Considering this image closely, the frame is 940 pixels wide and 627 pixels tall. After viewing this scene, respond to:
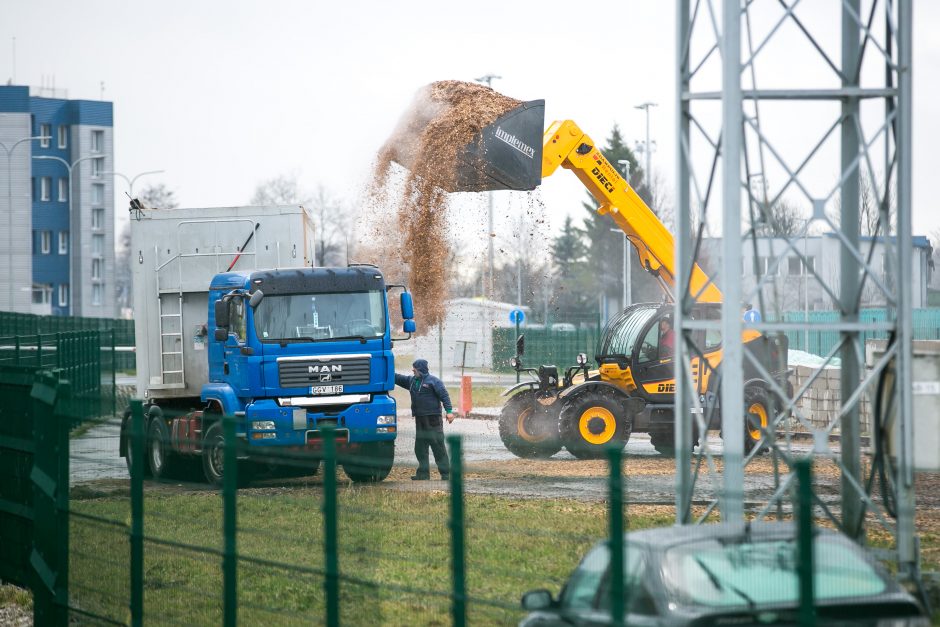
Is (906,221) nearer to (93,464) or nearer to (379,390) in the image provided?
(93,464)

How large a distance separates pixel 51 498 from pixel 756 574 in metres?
5.24

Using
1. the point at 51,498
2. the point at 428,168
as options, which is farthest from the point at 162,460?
the point at 51,498

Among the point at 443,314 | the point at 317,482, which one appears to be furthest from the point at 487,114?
the point at 443,314

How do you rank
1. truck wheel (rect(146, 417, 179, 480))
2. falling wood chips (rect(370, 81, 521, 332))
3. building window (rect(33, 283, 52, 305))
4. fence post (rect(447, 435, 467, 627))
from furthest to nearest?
building window (rect(33, 283, 52, 305)) < falling wood chips (rect(370, 81, 521, 332)) < truck wheel (rect(146, 417, 179, 480)) < fence post (rect(447, 435, 467, 627))

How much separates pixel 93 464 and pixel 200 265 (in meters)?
9.52

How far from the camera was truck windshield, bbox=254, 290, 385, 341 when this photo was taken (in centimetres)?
1739

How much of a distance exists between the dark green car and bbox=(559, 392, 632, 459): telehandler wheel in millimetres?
14397

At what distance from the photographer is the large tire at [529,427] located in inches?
827

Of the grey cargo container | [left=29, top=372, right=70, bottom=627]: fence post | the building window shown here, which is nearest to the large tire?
the grey cargo container

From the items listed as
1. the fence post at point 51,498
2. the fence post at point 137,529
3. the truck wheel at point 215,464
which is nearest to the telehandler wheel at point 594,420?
the truck wheel at point 215,464

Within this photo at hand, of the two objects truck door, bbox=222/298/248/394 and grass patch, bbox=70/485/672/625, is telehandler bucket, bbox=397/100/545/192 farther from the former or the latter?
grass patch, bbox=70/485/672/625

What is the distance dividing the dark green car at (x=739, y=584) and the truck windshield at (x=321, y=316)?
11.6 meters

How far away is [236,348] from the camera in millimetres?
17500

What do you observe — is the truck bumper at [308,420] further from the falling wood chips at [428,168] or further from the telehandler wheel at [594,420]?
the falling wood chips at [428,168]
